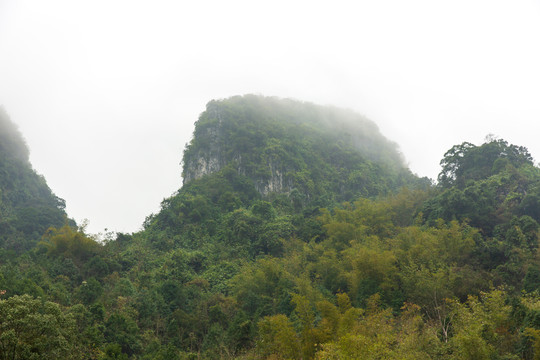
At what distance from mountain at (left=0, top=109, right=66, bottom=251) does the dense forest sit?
0.74 feet

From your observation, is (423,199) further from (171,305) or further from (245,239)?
(171,305)

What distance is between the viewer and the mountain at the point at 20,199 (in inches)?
1687

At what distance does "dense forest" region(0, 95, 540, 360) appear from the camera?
15430 millimetres

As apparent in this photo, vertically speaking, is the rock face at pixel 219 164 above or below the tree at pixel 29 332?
above

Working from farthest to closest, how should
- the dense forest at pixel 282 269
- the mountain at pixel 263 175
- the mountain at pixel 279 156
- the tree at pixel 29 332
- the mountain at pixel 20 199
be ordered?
1. the mountain at pixel 279 156
2. the mountain at pixel 20 199
3. the mountain at pixel 263 175
4. the dense forest at pixel 282 269
5. the tree at pixel 29 332

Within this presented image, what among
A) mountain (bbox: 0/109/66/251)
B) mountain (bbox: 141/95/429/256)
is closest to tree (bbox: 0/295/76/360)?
mountain (bbox: 141/95/429/256)

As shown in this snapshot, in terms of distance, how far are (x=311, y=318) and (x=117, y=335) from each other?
1038cm

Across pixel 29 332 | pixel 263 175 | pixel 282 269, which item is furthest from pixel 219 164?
pixel 29 332

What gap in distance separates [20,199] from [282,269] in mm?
44205

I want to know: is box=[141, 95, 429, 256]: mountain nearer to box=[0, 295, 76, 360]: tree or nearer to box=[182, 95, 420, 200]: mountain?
box=[182, 95, 420, 200]: mountain

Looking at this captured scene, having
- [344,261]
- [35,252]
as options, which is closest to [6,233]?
[35,252]

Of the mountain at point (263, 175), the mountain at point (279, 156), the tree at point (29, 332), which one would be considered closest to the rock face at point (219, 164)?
the mountain at point (279, 156)

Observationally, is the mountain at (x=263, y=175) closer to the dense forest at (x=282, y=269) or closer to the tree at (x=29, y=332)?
the dense forest at (x=282, y=269)

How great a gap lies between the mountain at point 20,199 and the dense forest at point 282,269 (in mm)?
226
